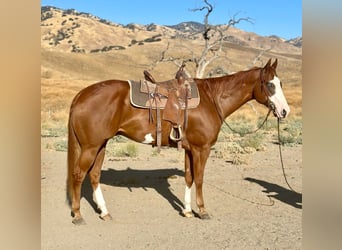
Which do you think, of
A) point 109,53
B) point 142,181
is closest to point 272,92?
point 142,181

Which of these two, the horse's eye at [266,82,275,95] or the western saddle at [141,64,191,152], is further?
the western saddle at [141,64,191,152]

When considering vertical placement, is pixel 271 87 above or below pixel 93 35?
below

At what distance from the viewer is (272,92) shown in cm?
554

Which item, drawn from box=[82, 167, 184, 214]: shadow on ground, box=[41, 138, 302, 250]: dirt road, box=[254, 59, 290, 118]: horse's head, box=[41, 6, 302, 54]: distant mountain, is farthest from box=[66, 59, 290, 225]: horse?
box=[41, 6, 302, 54]: distant mountain

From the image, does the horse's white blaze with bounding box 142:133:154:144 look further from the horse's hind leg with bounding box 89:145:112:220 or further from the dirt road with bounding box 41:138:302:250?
the dirt road with bounding box 41:138:302:250

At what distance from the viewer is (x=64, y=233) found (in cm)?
501

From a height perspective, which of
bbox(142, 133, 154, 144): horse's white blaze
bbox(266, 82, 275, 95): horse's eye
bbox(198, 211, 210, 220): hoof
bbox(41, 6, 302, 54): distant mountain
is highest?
bbox(41, 6, 302, 54): distant mountain

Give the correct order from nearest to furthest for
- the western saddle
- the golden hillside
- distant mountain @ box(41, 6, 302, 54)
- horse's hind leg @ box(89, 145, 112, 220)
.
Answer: the western saddle → horse's hind leg @ box(89, 145, 112, 220) → the golden hillside → distant mountain @ box(41, 6, 302, 54)

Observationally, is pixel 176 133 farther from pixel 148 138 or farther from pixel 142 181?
pixel 142 181

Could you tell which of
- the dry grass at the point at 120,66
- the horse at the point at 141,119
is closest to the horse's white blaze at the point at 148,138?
the horse at the point at 141,119

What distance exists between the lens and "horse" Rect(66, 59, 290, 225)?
5.40 meters

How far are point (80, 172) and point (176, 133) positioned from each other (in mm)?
1470
